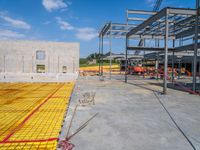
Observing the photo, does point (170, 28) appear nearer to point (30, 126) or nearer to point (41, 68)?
point (30, 126)

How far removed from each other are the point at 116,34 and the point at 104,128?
19768 millimetres

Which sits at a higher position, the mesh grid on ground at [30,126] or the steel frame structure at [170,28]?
the steel frame structure at [170,28]

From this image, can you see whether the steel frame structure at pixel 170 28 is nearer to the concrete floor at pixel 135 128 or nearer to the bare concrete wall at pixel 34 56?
the concrete floor at pixel 135 128

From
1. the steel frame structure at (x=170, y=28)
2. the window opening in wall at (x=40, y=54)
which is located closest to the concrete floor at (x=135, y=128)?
the steel frame structure at (x=170, y=28)

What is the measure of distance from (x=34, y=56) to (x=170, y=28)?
21539mm

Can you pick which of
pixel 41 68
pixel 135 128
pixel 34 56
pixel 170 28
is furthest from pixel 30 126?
pixel 41 68

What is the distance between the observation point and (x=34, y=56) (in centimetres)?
3031

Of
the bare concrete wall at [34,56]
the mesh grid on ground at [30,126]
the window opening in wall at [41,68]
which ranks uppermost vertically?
the bare concrete wall at [34,56]

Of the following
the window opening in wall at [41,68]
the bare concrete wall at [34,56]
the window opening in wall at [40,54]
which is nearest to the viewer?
the bare concrete wall at [34,56]

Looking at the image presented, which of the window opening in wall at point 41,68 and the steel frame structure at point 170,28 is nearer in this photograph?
the steel frame structure at point 170,28

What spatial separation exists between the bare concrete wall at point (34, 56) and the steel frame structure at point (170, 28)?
16638 mm

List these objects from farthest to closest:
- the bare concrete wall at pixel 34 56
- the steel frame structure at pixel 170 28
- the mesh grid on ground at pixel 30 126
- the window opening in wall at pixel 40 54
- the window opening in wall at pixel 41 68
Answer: the window opening in wall at pixel 41 68 < the window opening in wall at pixel 40 54 < the bare concrete wall at pixel 34 56 < the steel frame structure at pixel 170 28 < the mesh grid on ground at pixel 30 126

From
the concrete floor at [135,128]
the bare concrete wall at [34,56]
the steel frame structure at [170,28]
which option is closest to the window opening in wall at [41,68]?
the bare concrete wall at [34,56]

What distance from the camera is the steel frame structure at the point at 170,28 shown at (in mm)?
8984
